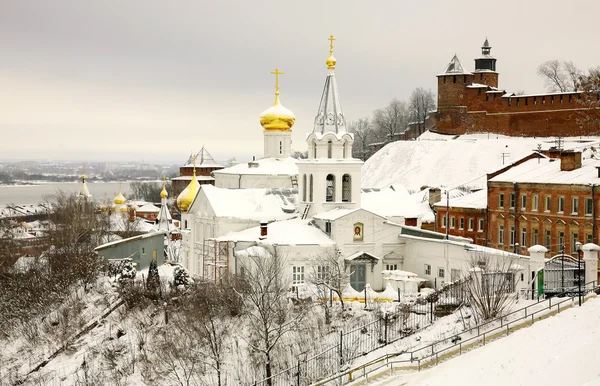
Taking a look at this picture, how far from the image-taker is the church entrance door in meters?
34.3

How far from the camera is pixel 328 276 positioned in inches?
1264

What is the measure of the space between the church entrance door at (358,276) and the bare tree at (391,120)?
64504 millimetres

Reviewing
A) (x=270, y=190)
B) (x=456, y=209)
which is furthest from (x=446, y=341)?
(x=456, y=209)

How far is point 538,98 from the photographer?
70812mm

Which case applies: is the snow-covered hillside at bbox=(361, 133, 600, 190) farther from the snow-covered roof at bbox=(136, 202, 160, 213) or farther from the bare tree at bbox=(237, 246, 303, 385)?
the bare tree at bbox=(237, 246, 303, 385)

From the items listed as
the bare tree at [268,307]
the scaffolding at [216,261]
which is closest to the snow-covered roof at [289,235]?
the scaffolding at [216,261]

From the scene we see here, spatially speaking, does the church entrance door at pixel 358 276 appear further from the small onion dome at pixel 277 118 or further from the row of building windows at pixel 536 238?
the small onion dome at pixel 277 118

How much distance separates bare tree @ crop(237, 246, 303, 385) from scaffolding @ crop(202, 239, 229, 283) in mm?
2056

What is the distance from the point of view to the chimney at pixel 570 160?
37812 mm

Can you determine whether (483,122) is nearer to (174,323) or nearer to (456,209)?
(456,209)

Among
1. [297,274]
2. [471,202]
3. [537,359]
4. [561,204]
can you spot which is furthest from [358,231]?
[537,359]

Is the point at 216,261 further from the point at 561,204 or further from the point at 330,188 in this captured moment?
the point at 561,204

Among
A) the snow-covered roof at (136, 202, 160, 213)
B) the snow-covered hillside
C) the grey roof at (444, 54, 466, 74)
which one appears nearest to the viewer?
the snow-covered hillside

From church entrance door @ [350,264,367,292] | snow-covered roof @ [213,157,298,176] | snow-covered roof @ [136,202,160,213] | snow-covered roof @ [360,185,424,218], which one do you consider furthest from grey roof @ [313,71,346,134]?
snow-covered roof @ [136,202,160,213]
